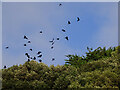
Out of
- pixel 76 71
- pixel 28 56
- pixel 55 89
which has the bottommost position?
pixel 55 89

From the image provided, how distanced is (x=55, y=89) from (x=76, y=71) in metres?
1.61

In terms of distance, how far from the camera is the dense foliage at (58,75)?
983 centimetres

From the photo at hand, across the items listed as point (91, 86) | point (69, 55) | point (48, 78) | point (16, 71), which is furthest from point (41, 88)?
point (69, 55)

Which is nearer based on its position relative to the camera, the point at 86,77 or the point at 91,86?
the point at 91,86

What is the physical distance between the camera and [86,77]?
32.9 feet

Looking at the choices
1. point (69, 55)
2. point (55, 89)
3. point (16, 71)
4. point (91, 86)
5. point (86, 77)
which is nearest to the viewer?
point (91, 86)

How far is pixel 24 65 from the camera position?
12.3 metres

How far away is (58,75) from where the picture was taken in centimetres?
1119

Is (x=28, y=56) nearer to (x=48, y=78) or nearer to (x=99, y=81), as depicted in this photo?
(x=48, y=78)

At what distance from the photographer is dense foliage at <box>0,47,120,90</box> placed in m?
9.83

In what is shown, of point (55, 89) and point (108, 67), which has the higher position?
point (108, 67)

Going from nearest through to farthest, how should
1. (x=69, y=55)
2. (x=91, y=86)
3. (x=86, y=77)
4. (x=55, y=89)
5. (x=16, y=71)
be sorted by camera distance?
(x=91, y=86), (x=86, y=77), (x=55, y=89), (x=16, y=71), (x=69, y=55)

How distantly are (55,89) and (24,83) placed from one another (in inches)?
73.3

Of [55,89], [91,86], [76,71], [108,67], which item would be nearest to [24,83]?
[55,89]
